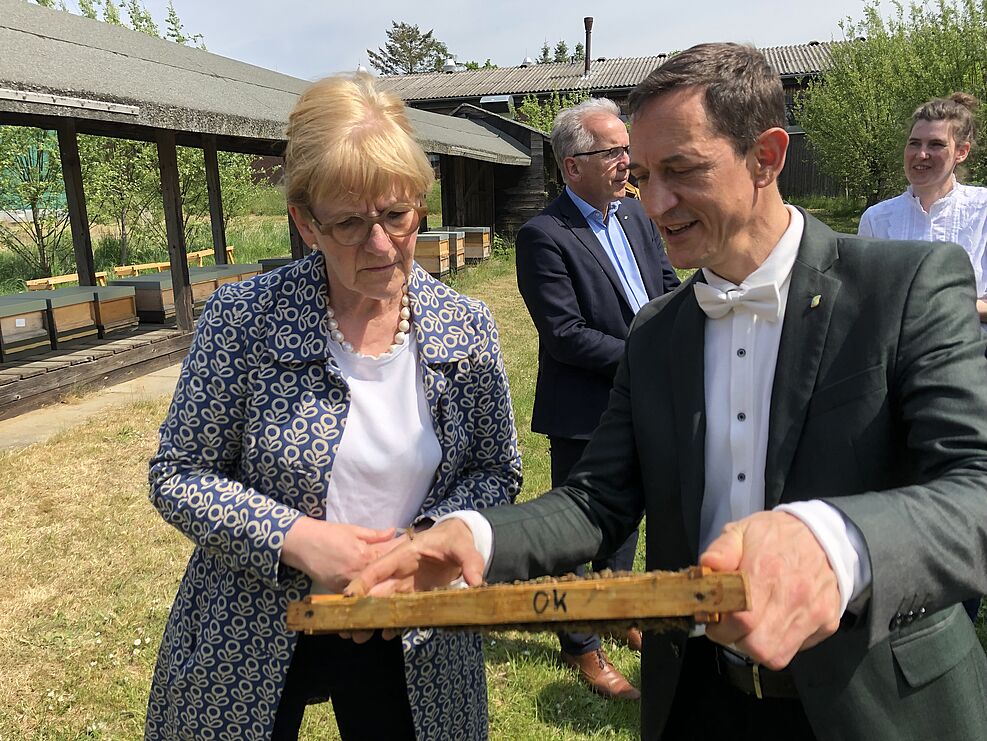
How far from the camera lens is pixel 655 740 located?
1.88 meters

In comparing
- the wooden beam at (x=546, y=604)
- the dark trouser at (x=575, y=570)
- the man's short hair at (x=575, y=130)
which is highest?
the man's short hair at (x=575, y=130)

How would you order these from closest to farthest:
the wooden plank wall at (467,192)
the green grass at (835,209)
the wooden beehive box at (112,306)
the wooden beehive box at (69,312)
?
the wooden beehive box at (69,312)
the wooden beehive box at (112,306)
the wooden plank wall at (467,192)
the green grass at (835,209)

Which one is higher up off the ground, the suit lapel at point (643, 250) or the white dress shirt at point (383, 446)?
the suit lapel at point (643, 250)

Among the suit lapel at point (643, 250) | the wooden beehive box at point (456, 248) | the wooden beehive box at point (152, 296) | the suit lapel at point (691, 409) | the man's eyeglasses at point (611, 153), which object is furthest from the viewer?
the wooden beehive box at point (456, 248)

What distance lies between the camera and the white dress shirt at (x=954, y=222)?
4.33 meters

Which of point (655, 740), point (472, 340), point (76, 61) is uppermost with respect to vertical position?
point (76, 61)

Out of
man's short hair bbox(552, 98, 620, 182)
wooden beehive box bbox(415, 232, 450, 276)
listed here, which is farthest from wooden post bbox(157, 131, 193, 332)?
man's short hair bbox(552, 98, 620, 182)

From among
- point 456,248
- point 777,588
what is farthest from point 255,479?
point 456,248

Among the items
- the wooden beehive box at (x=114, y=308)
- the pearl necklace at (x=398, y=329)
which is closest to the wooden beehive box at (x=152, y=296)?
the wooden beehive box at (x=114, y=308)

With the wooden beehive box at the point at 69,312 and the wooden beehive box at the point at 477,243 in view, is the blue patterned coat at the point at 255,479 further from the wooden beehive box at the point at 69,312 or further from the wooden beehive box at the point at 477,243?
the wooden beehive box at the point at 477,243

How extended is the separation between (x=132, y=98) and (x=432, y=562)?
24.6 ft

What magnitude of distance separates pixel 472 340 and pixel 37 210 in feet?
57.9

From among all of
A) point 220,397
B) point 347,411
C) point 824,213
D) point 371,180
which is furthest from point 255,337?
point 824,213

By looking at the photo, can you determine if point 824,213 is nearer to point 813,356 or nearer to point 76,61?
point 76,61
